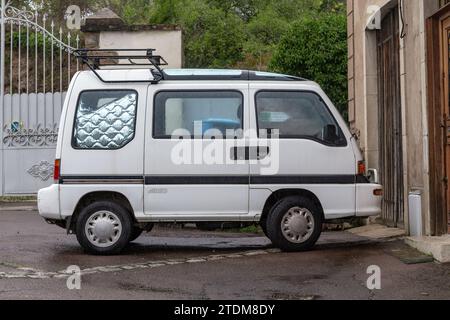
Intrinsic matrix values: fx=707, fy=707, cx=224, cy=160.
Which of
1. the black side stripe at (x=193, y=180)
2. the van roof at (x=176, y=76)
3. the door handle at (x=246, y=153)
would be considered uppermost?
the van roof at (x=176, y=76)

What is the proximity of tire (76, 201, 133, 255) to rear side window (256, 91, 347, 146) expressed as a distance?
2.05 meters

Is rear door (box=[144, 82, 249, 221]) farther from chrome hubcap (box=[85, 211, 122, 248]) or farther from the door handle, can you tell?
chrome hubcap (box=[85, 211, 122, 248])

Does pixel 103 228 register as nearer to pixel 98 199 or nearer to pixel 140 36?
pixel 98 199

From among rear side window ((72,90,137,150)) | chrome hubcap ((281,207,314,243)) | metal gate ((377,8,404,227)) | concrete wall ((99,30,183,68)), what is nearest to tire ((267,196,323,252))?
chrome hubcap ((281,207,314,243))

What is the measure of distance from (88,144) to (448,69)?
4.63 metres

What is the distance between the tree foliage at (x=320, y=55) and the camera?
1580cm

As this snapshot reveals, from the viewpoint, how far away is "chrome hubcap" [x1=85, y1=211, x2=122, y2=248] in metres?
8.60

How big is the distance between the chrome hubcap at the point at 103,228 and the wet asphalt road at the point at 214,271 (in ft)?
0.80

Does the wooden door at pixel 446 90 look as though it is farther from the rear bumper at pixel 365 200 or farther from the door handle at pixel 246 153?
the door handle at pixel 246 153

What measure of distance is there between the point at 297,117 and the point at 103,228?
2.75 metres

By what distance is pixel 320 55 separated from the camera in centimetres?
1570

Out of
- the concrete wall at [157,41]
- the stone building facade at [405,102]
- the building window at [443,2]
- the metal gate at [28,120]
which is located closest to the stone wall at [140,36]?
the concrete wall at [157,41]
